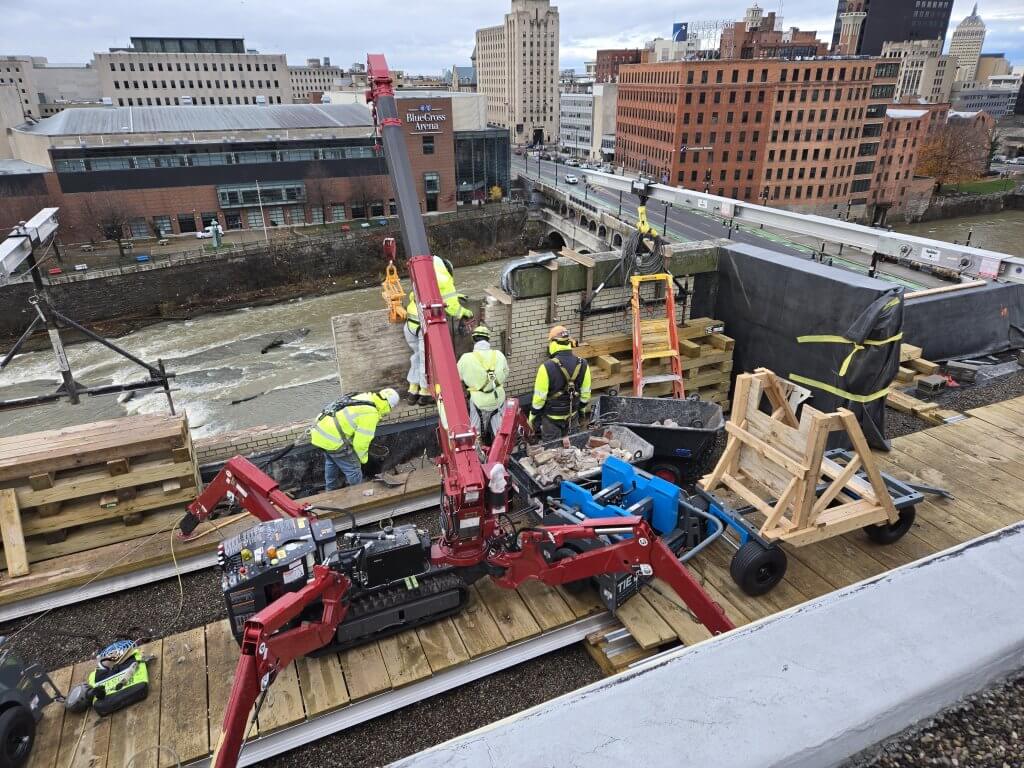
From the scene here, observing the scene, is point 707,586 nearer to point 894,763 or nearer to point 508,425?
point 508,425

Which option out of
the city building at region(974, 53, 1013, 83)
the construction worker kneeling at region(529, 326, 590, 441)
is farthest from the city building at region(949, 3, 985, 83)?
the construction worker kneeling at region(529, 326, 590, 441)

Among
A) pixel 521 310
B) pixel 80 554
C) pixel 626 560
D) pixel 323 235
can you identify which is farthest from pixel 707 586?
pixel 323 235

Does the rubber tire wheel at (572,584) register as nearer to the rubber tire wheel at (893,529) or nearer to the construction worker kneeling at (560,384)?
the construction worker kneeling at (560,384)

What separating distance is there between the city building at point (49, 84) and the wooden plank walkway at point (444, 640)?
3879 inches

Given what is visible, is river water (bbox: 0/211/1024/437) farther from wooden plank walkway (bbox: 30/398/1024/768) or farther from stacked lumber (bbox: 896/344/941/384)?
stacked lumber (bbox: 896/344/941/384)

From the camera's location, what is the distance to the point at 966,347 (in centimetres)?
1126

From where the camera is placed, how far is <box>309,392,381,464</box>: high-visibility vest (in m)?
6.95

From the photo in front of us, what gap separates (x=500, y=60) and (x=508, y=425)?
12972cm

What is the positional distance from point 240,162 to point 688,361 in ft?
149

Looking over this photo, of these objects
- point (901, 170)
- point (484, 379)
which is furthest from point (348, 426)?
point (901, 170)

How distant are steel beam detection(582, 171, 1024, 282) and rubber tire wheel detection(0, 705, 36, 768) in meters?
9.50

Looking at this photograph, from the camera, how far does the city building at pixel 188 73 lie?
259 ft

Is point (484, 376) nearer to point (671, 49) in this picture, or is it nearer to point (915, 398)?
point (915, 398)

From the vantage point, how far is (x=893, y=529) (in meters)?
5.84
